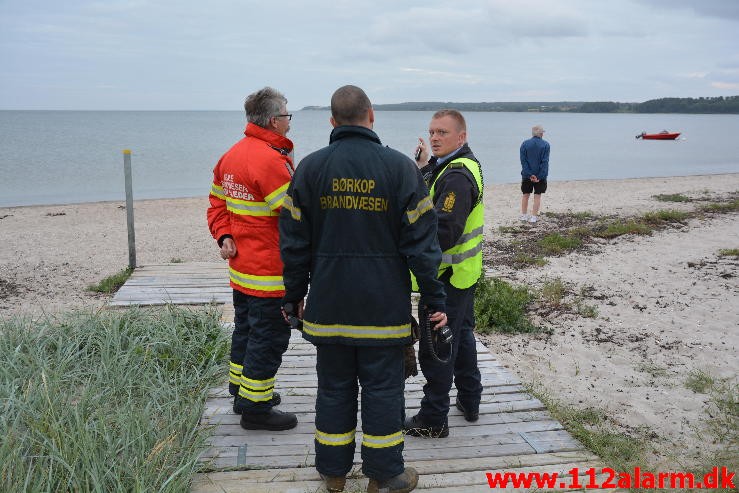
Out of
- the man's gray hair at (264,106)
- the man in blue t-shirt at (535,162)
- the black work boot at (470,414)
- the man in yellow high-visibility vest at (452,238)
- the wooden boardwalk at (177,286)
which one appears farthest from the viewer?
the man in blue t-shirt at (535,162)

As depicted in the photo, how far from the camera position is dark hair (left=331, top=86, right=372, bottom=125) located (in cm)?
276

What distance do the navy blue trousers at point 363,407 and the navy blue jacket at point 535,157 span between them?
9.70 metres

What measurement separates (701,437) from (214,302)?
14.6ft

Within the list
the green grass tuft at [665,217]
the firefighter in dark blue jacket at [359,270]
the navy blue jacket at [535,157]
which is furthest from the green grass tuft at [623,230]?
the firefighter in dark blue jacket at [359,270]

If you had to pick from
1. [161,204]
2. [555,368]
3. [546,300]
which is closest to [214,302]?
[555,368]

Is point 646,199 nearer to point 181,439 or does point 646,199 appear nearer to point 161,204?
point 161,204

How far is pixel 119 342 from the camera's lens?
446 centimetres

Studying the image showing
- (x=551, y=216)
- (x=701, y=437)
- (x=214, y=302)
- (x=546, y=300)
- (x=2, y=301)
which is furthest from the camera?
(x=551, y=216)

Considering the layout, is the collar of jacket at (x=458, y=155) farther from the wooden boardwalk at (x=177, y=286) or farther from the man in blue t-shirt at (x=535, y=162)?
the man in blue t-shirt at (x=535, y=162)

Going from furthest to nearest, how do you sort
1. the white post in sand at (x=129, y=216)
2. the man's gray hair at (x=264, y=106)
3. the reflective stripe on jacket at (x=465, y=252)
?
the white post in sand at (x=129, y=216)
the man's gray hair at (x=264, y=106)
the reflective stripe on jacket at (x=465, y=252)

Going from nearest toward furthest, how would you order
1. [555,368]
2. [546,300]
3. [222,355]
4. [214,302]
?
[222,355], [555,368], [214,302], [546,300]

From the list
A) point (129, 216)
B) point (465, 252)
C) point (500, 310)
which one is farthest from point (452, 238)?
point (129, 216)

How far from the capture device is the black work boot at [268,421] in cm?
365

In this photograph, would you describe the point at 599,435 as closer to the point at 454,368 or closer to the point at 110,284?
the point at 454,368
